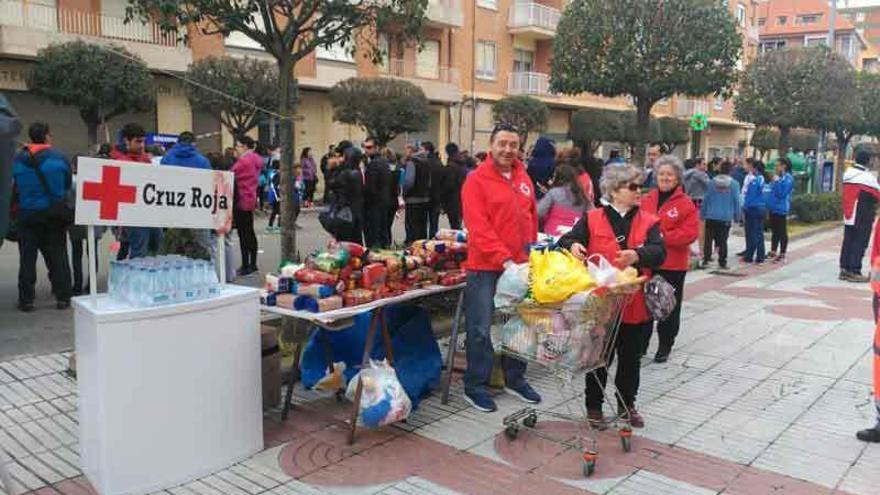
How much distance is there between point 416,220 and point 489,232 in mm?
7274

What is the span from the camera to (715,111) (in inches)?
1940

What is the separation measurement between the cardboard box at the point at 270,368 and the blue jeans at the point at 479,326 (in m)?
1.31

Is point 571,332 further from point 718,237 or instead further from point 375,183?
point 718,237

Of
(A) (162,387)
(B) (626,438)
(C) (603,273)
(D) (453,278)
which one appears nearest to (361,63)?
(D) (453,278)

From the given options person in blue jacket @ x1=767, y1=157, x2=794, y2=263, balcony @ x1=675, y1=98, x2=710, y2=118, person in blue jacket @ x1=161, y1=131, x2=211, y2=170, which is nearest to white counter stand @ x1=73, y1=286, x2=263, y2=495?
person in blue jacket @ x1=161, y1=131, x2=211, y2=170

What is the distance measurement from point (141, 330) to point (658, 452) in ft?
9.91

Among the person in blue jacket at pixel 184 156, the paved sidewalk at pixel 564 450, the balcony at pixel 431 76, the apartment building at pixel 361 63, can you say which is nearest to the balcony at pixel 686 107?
the apartment building at pixel 361 63

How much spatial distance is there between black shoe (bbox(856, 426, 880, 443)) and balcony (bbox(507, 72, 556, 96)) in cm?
2991

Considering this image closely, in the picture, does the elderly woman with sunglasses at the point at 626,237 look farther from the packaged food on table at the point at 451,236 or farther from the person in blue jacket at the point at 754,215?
the person in blue jacket at the point at 754,215

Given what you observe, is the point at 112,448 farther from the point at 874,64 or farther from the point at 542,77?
the point at 874,64

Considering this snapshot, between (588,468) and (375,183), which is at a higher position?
(375,183)

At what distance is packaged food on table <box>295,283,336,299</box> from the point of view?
4383 millimetres

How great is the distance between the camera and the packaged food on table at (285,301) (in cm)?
446

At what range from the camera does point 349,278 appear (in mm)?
4609
